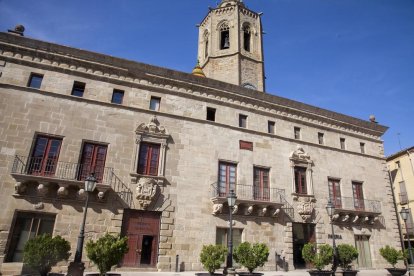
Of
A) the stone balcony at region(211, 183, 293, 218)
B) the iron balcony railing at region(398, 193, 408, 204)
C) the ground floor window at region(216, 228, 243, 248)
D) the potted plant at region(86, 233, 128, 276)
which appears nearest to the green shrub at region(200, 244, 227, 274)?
the ground floor window at region(216, 228, 243, 248)

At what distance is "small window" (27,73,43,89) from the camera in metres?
15.1

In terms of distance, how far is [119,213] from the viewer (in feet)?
47.1

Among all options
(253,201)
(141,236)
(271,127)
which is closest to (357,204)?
(271,127)

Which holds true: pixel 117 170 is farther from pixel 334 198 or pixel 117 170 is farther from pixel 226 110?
pixel 334 198

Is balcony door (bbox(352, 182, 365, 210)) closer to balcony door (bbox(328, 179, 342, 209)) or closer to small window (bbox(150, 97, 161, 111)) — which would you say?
balcony door (bbox(328, 179, 342, 209))

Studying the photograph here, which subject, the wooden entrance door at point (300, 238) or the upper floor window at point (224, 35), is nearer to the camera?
the wooden entrance door at point (300, 238)

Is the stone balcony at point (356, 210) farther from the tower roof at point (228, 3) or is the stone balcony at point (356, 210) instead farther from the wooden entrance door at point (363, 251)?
the tower roof at point (228, 3)

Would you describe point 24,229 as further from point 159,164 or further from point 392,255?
point 392,255

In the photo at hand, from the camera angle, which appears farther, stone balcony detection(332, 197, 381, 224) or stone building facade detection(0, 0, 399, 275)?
stone balcony detection(332, 197, 381, 224)

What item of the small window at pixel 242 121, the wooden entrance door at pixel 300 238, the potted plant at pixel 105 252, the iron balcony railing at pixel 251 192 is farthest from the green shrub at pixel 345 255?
the potted plant at pixel 105 252

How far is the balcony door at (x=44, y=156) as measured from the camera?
1376cm

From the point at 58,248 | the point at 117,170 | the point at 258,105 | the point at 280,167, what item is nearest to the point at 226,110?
the point at 258,105

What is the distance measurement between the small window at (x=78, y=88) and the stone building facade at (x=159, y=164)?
0.27 feet

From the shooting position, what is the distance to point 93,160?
14.9 metres
